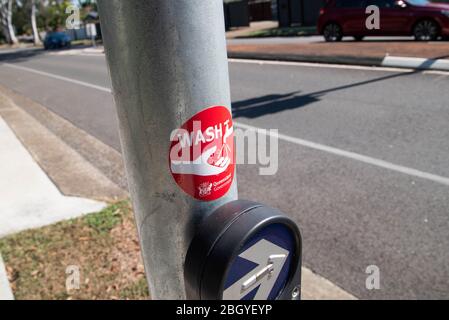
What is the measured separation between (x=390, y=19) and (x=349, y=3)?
88.2 inches

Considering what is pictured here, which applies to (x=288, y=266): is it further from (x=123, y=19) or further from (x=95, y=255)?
(x=95, y=255)

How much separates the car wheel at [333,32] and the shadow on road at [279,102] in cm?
741

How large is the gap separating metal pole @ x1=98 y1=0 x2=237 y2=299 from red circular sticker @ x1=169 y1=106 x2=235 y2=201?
18 mm

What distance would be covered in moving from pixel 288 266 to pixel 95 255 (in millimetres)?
2712

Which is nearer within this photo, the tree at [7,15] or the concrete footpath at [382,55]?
the concrete footpath at [382,55]

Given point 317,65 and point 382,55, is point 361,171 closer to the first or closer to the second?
point 382,55

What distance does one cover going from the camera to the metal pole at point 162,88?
3.39 feet

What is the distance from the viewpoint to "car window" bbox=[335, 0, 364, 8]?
15176 mm

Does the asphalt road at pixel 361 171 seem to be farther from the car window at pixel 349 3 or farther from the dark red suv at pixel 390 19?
the car window at pixel 349 3

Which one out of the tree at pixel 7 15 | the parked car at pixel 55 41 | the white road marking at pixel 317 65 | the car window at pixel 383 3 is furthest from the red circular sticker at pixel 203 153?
the tree at pixel 7 15

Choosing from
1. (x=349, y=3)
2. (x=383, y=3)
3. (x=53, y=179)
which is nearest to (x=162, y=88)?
(x=53, y=179)

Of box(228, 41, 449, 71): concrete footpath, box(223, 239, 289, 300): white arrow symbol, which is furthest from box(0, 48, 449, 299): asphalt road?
box(223, 239, 289, 300): white arrow symbol

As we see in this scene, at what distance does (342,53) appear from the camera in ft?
41.3

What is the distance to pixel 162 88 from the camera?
3.52ft
